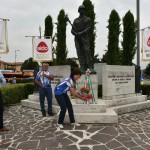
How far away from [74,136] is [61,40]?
15.2 m

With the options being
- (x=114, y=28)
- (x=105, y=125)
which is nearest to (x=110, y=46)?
(x=114, y=28)

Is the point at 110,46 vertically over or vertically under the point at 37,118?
over

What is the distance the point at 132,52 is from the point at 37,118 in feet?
41.4

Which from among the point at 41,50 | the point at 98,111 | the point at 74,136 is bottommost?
the point at 74,136

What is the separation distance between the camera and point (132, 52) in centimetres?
1820

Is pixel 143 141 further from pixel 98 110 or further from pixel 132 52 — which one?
pixel 132 52

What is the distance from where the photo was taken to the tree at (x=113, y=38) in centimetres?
1859

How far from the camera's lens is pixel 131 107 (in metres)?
8.95

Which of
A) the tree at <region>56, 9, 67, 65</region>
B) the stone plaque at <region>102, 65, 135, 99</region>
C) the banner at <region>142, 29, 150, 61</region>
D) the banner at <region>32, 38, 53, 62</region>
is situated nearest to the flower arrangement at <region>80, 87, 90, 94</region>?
the stone plaque at <region>102, 65, 135, 99</region>

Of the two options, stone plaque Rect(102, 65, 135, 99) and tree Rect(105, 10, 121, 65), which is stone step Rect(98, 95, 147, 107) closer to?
stone plaque Rect(102, 65, 135, 99)

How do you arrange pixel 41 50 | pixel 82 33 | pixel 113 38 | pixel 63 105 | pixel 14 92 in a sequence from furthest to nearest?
1. pixel 113 38
2. pixel 41 50
3. pixel 14 92
4. pixel 82 33
5. pixel 63 105

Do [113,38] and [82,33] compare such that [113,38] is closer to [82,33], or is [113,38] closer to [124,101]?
[124,101]

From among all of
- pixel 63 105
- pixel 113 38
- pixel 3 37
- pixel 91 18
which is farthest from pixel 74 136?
pixel 113 38

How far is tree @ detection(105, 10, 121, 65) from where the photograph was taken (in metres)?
18.6
